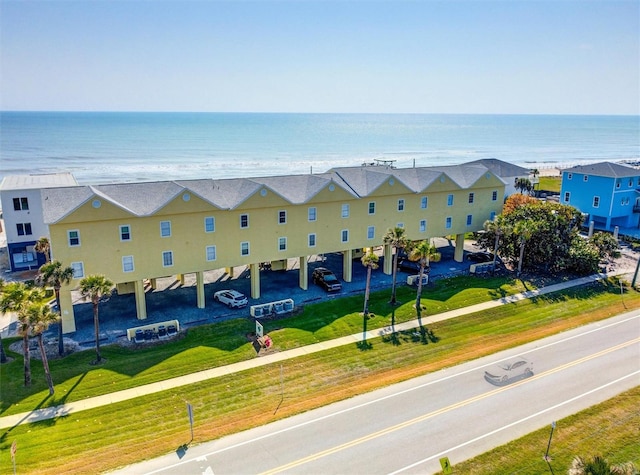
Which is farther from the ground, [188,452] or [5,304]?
[5,304]

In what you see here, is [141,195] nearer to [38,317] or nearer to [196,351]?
[196,351]

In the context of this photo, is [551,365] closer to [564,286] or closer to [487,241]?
[564,286]

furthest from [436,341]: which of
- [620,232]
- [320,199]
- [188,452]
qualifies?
[620,232]

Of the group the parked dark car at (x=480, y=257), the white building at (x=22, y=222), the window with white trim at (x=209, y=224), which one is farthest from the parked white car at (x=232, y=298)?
the parked dark car at (x=480, y=257)

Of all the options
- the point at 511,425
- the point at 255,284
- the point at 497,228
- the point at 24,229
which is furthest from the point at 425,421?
the point at 24,229

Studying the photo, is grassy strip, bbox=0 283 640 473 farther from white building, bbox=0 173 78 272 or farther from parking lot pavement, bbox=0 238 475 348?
white building, bbox=0 173 78 272

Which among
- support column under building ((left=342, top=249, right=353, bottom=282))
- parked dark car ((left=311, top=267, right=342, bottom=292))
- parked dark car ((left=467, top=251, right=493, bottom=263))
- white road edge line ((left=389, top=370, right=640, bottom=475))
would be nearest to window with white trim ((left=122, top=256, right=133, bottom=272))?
parked dark car ((left=311, top=267, right=342, bottom=292))

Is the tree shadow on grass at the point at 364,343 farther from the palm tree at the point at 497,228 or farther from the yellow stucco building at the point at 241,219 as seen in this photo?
the palm tree at the point at 497,228
